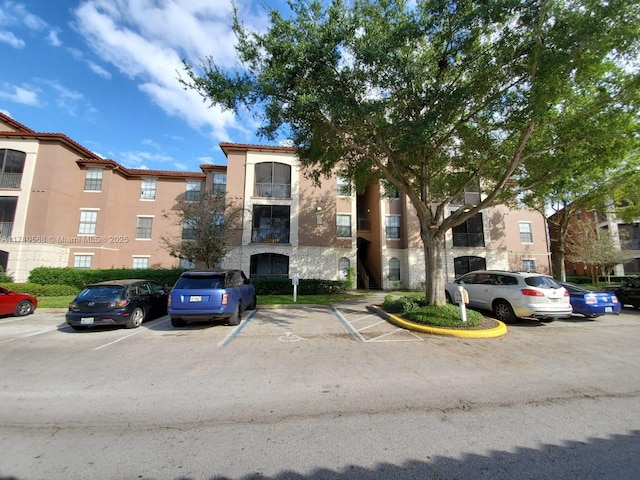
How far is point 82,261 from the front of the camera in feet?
73.4

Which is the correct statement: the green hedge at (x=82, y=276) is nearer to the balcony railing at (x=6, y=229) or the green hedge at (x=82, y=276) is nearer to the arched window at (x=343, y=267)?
the balcony railing at (x=6, y=229)

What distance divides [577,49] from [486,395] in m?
8.66

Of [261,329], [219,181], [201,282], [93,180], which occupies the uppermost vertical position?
[219,181]

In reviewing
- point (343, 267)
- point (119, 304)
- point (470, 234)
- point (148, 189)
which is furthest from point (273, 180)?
point (470, 234)

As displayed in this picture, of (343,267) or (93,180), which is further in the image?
(93,180)

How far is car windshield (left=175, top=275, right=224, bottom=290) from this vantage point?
900cm

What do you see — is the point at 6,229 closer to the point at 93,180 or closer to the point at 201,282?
the point at 93,180

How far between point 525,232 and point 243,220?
78.8 feet

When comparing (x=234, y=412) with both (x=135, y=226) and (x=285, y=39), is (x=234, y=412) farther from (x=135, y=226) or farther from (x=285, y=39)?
(x=135, y=226)

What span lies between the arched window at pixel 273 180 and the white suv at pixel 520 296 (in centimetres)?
1534

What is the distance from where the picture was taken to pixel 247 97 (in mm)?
9469

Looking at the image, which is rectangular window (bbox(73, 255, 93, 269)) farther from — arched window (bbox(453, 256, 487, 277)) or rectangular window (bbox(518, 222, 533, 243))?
rectangular window (bbox(518, 222, 533, 243))

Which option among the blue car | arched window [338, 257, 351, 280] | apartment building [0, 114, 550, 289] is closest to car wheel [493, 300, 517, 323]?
the blue car

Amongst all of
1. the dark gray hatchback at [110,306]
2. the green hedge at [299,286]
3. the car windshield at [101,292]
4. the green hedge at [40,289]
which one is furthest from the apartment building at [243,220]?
the car windshield at [101,292]
